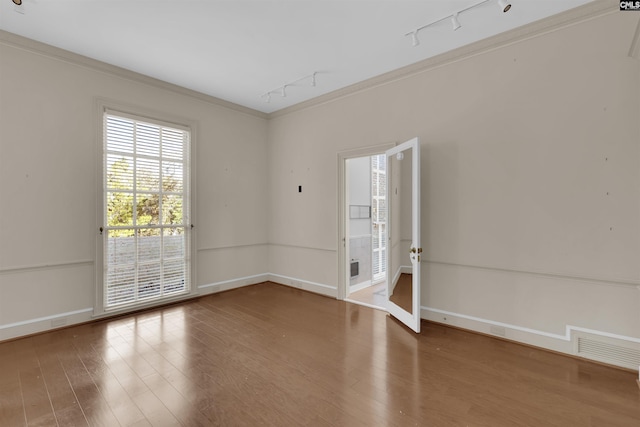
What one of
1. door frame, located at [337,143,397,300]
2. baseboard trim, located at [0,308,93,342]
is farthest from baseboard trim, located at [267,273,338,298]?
baseboard trim, located at [0,308,93,342]

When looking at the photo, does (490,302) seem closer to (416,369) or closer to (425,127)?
(416,369)

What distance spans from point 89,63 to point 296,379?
447 centimetres

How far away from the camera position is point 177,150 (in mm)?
4582

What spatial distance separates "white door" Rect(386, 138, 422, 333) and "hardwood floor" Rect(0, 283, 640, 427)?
1.11ft

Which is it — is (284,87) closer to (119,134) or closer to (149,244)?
(119,134)

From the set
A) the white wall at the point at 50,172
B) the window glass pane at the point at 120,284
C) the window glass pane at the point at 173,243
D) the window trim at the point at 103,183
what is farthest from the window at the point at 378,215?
the window glass pane at the point at 120,284

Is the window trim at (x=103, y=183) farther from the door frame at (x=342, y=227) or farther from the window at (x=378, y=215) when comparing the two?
the window at (x=378, y=215)

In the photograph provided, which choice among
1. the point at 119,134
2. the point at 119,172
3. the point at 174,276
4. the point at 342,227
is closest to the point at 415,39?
the point at 342,227

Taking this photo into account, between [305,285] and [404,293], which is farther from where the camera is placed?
[305,285]

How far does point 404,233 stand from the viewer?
3838 mm

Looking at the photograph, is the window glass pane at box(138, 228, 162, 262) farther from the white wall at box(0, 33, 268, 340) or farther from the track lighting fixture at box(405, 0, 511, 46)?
the track lighting fixture at box(405, 0, 511, 46)

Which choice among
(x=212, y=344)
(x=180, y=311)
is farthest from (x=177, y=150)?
(x=212, y=344)

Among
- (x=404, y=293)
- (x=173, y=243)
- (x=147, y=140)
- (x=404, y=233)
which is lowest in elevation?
(x=404, y=293)

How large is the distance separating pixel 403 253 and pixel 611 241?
1.98 metres
